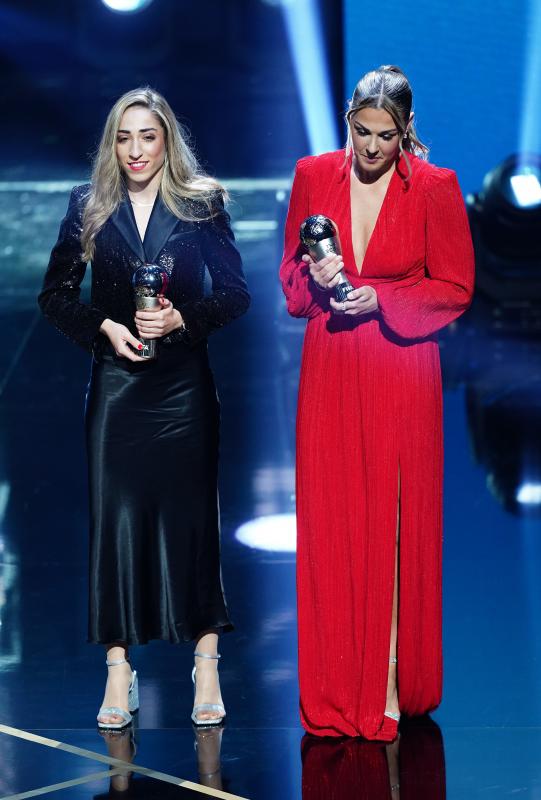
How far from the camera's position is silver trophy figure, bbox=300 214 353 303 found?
2945 millimetres

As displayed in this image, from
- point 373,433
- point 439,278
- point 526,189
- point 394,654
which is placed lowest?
point 394,654

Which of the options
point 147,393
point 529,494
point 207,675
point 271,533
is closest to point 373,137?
point 147,393

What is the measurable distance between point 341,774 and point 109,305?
1.24 metres

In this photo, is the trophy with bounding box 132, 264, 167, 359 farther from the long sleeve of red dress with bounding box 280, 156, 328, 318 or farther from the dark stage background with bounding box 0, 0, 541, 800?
the dark stage background with bounding box 0, 0, 541, 800

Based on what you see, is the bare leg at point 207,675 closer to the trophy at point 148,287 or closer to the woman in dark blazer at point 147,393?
the woman in dark blazer at point 147,393

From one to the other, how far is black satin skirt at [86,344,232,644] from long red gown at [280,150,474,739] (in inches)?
10.6

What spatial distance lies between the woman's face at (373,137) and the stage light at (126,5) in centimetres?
722

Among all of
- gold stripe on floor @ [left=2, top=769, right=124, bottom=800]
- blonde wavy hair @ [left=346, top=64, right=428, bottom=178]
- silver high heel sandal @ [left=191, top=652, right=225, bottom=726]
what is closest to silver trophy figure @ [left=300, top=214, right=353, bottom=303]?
blonde wavy hair @ [left=346, top=64, right=428, bottom=178]

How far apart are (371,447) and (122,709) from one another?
88cm

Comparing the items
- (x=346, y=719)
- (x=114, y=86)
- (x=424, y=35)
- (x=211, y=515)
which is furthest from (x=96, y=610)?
(x=114, y=86)

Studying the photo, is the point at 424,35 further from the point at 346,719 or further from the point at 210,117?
the point at 346,719

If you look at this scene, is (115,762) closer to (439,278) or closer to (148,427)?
(148,427)

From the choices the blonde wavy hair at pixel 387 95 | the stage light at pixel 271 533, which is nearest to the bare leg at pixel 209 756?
the blonde wavy hair at pixel 387 95

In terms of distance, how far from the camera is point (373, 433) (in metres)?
3.13
